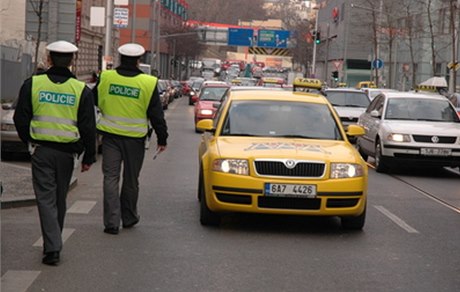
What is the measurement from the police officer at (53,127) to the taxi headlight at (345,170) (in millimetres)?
2788

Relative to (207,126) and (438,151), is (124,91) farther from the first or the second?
(438,151)

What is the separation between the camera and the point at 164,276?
703 cm

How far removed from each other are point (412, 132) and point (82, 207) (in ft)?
24.8

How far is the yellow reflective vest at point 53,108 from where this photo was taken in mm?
7383

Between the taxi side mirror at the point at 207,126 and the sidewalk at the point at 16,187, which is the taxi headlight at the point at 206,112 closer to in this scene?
the sidewalk at the point at 16,187

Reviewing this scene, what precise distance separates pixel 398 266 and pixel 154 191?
5.45 meters

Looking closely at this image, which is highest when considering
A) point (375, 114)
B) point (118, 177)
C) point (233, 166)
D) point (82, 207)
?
point (375, 114)

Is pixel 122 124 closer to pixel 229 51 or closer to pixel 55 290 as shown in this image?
pixel 55 290

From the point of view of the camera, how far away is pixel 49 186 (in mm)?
7371

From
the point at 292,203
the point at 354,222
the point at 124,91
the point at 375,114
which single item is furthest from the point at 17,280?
the point at 375,114

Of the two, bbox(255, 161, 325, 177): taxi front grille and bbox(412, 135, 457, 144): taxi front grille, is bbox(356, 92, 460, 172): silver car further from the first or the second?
bbox(255, 161, 325, 177): taxi front grille

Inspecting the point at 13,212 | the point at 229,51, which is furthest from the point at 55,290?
the point at 229,51

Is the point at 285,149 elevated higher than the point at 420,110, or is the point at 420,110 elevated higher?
the point at 420,110

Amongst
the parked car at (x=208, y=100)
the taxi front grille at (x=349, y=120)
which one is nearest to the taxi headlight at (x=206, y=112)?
the parked car at (x=208, y=100)
